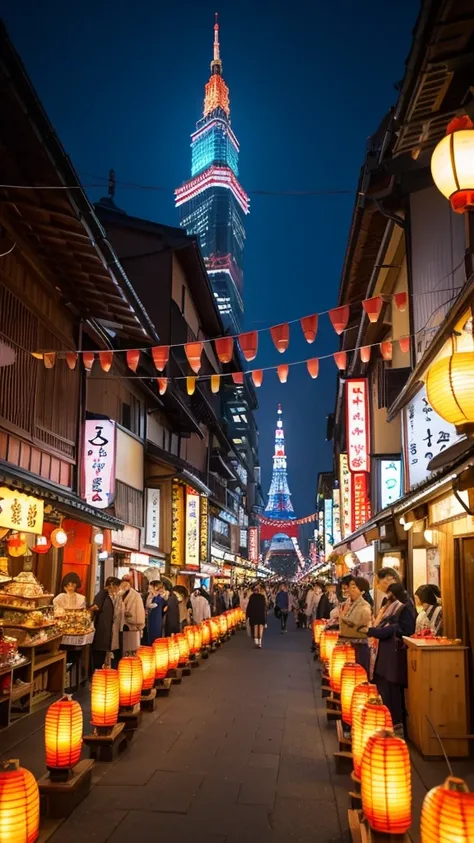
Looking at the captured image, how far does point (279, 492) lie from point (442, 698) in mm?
155171

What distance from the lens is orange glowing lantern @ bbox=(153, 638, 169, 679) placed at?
13.4 meters

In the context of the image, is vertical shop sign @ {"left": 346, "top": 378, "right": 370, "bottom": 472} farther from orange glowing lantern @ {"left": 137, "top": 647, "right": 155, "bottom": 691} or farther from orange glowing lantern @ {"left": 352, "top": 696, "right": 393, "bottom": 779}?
orange glowing lantern @ {"left": 352, "top": 696, "right": 393, "bottom": 779}

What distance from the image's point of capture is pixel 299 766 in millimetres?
8750

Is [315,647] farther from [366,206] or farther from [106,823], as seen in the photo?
[106,823]

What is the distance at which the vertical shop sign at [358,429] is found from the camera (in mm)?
23156

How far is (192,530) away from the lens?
2833 centimetres

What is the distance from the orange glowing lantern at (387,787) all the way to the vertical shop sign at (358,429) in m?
17.9

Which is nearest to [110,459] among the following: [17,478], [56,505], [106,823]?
[56,505]

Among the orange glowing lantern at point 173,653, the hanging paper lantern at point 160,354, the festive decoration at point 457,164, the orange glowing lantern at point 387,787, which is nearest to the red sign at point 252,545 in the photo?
the orange glowing lantern at point 173,653

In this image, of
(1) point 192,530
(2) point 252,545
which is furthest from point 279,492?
(1) point 192,530

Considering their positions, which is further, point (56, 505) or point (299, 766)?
point (56, 505)

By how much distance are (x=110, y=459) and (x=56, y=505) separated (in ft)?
16.4

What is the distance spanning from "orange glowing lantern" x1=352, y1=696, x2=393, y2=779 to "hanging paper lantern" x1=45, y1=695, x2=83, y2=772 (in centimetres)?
281

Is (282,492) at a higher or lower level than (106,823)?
higher
